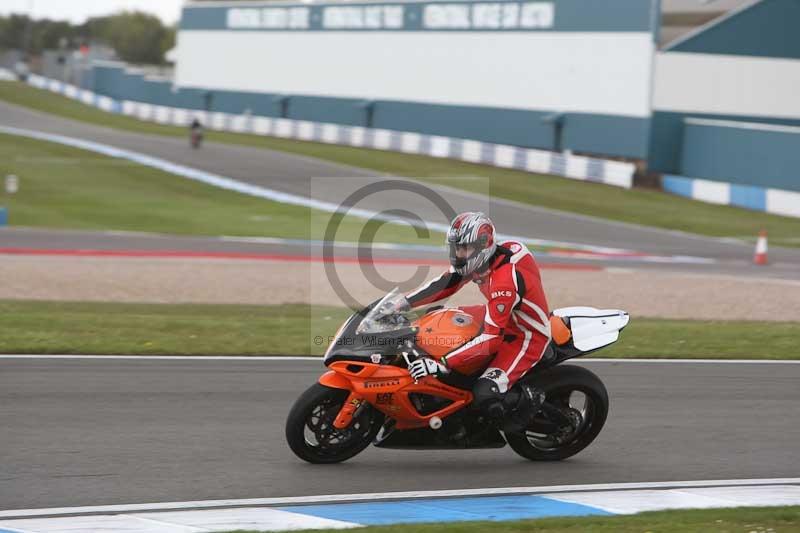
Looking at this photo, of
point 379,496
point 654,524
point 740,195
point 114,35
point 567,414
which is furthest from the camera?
point 114,35

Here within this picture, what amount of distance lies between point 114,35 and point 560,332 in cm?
17427

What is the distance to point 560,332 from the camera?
8320mm

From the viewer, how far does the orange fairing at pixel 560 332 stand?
27.2ft

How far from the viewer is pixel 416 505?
7348mm

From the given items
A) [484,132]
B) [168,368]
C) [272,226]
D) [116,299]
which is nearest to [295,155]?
[484,132]

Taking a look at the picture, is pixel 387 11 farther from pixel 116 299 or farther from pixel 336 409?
pixel 336 409

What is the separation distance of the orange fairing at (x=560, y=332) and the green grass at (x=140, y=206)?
1920cm

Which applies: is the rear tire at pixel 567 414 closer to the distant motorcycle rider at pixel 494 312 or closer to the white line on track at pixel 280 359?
the distant motorcycle rider at pixel 494 312

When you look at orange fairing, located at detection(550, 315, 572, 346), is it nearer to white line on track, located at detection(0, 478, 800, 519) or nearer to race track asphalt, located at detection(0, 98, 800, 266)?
white line on track, located at detection(0, 478, 800, 519)

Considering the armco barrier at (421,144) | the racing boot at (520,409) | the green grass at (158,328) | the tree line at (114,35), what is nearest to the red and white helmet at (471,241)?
the racing boot at (520,409)

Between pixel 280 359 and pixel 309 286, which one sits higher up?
pixel 280 359

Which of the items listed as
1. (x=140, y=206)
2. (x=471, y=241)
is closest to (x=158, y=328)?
(x=471, y=241)

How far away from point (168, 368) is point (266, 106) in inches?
2311

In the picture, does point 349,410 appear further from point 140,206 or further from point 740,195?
point 740,195
